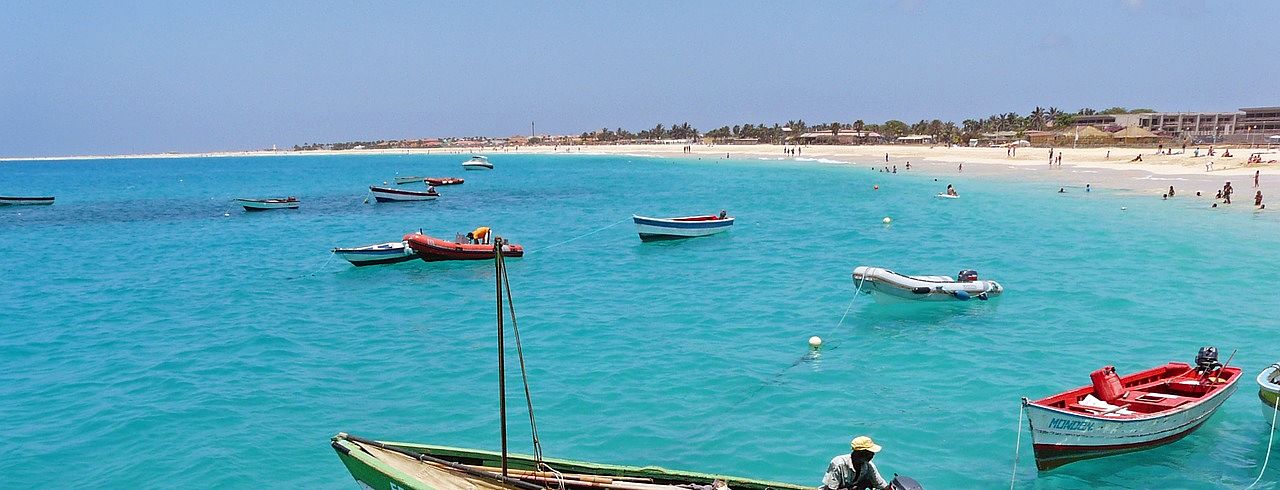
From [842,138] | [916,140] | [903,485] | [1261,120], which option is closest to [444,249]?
[903,485]

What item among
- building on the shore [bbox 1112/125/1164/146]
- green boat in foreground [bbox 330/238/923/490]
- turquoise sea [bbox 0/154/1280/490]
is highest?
building on the shore [bbox 1112/125/1164/146]

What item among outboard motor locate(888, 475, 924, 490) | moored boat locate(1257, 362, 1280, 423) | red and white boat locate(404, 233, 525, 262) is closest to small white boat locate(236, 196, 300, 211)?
red and white boat locate(404, 233, 525, 262)

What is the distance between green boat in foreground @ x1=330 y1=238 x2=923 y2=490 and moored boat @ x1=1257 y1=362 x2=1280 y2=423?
7393 mm

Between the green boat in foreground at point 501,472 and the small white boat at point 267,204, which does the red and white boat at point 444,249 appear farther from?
the small white boat at point 267,204

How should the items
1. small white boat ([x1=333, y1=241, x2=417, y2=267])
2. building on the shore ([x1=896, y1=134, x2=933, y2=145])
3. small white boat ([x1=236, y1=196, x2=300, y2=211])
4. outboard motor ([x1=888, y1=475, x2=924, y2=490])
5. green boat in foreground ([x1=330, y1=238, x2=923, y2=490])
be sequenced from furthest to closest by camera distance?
building on the shore ([x1=896, y1=134, x2=933, y2=145]), small white boat ([x1=236, y1=196, x2=300, y2=211]), small white boat ([x1=333, y1=241, x2=417, y2=267]), green boat in foreground ([x1=330, y1=238, x2=923, y2=490]), outboard motor ([x1=888, y1=475, x2=924, y2=490])

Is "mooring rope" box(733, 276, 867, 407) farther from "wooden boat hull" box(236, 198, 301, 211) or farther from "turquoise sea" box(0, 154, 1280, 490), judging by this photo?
"wooden boat hull" box(236, 198, 301, 211)

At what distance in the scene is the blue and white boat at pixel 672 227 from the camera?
122 feet

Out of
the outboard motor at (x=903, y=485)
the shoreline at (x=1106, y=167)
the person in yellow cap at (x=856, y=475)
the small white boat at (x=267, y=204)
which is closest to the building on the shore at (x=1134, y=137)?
the shoreline at (x=1106, y=167)

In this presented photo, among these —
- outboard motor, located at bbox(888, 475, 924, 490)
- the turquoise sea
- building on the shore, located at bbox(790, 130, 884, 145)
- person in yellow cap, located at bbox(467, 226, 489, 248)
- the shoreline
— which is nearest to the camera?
outboard motor, located at bbox(888, 475, 924, 490)

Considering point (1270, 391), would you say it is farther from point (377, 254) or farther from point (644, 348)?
point (377, 254)

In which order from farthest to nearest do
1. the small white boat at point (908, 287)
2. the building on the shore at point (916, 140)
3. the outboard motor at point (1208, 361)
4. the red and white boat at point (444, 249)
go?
the building on the shore at point (916, 140), the red and white boat at point (444, 249), the small white boat at point (908, 287), the outboard motor at point (1208, 361)

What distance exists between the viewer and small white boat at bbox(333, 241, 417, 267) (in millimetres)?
31089

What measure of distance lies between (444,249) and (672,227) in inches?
445

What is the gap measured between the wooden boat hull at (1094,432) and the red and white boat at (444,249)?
23.3 metres
